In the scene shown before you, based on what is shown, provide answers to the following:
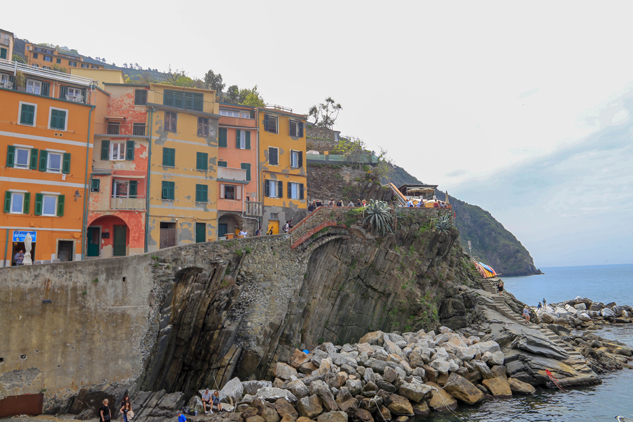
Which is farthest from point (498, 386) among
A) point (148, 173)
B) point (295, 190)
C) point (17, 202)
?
point (17, 202)

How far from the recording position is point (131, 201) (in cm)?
2859

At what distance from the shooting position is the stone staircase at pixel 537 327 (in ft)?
95.6

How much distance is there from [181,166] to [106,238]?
760 centimetres

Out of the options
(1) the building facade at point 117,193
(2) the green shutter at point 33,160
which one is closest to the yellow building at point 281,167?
(1) the building facade at point 117,193

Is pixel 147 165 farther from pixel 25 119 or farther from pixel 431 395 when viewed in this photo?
pixel 431 395

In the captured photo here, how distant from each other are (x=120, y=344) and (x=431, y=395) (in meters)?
18.6

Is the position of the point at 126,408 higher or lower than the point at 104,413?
lower

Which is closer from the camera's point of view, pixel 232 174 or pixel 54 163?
pixel 54 163

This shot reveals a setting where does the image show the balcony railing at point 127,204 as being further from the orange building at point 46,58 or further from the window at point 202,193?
the orange building at point 46,58

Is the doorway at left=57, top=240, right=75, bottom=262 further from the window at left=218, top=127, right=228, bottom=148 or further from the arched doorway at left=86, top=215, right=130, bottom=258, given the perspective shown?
the window at left=218, top=127, right=228, bottom=148

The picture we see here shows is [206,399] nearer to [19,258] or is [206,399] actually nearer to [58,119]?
[19,258]

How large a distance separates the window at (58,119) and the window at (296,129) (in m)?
18.4

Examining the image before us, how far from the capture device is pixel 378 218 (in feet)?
108

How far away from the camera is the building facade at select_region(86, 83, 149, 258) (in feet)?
92.3
